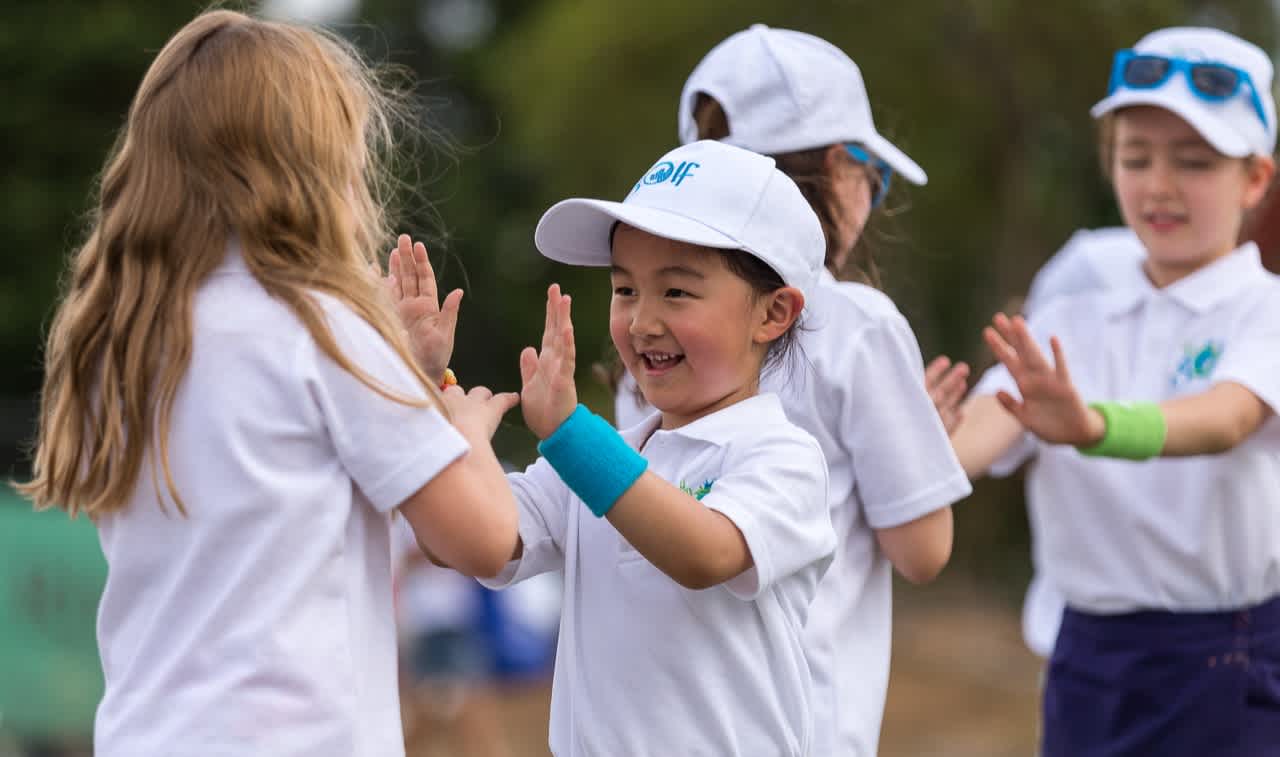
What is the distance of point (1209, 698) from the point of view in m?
3.29

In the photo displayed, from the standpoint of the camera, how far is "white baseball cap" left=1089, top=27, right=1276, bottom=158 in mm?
3336

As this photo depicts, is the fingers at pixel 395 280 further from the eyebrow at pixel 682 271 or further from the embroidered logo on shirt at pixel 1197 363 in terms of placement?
the embroidered logo on shirt at pixel 1197 363

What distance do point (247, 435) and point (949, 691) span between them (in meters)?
8.53

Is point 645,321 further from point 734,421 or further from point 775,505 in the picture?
point 775,505

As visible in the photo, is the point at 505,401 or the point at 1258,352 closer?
the point at 505,401

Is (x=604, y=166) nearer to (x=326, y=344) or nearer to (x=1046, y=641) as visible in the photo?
(x=1046, y=641)

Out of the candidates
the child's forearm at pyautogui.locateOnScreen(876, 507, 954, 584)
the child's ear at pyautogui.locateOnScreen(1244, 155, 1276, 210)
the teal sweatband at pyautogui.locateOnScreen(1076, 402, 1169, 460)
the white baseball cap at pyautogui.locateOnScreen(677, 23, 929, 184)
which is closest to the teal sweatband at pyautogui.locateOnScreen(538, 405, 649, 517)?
the child's forearm at pyautogui.locateOnScreen(876, 507, 954, 584)

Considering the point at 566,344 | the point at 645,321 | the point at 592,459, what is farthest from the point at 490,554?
the point at 645,321

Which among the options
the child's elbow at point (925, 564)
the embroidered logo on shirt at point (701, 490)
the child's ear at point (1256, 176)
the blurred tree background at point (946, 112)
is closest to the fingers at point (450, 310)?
the embroidered logo on shirt at point (701, 490)

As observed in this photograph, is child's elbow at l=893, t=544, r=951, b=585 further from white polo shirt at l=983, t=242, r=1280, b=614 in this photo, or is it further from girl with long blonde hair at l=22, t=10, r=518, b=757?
girl with long blonde hair at l=22, t=10, r=518, b=757

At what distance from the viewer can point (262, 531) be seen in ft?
7.04

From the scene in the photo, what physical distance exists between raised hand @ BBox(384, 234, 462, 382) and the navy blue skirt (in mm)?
1681

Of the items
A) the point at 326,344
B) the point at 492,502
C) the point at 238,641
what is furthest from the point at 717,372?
the point at 238,641

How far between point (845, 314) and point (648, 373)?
0.50 meters
